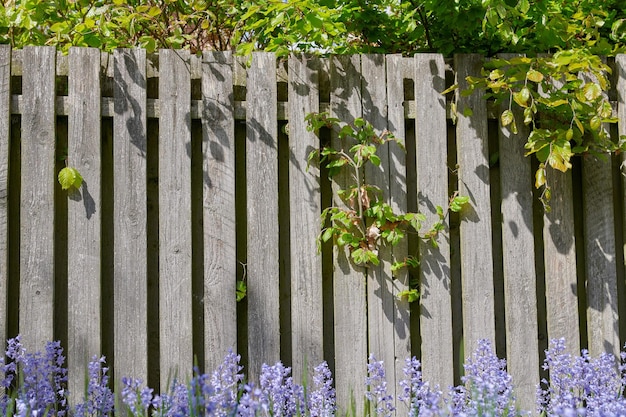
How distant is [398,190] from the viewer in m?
3.16

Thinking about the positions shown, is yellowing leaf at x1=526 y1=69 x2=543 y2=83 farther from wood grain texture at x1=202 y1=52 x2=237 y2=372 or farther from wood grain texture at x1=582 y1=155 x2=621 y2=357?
wood grain texture at x1=202 y1=52 x2=237 y2=372

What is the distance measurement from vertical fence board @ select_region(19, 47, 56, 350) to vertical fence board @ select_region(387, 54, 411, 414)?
1.39m

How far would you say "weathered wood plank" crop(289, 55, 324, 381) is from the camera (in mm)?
3061

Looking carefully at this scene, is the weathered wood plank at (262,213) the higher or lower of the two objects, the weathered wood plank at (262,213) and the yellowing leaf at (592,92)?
the lower

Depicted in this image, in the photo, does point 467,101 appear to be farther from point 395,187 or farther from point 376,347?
point 376,347

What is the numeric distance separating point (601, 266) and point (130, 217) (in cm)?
202

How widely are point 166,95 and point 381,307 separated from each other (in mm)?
1253

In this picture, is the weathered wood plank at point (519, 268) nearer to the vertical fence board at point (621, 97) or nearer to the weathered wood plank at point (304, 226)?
the vertical fence board at point (621, 97)

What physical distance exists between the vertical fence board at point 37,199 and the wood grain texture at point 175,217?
1.42 feet

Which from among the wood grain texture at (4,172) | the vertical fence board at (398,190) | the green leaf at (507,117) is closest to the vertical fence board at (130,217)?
the wood grain texture at (4,172)

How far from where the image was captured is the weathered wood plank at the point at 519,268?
3.17m

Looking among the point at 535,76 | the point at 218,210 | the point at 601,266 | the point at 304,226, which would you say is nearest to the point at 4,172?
the point at 218,210

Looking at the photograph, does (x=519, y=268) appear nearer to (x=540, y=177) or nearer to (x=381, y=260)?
(x=540, y=177)

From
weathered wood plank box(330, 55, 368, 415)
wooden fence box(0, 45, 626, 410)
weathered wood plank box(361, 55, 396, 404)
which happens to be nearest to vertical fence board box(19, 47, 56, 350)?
wooden fence box(0, 45, 626, 410)
